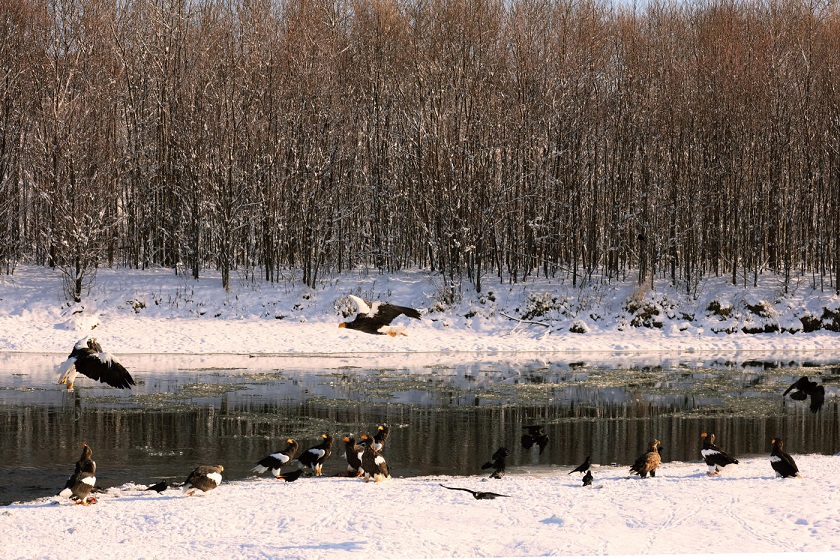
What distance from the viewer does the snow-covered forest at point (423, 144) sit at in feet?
120

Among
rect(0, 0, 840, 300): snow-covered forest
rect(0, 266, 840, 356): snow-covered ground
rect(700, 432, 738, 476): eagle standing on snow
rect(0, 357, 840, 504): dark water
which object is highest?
rect(0, 0, 840, 300): snow-covered forest

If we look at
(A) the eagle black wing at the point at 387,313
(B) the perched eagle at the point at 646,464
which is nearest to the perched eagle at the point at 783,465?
(B) the perched eagle at the point at 646,464

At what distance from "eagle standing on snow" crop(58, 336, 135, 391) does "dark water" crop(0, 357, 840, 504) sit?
1261 mm

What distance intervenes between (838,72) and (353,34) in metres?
19.6

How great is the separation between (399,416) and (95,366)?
6.63 meters

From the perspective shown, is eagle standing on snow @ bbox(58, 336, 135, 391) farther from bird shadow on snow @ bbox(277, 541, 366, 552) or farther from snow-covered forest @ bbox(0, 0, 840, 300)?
snow-covered forest @ bbox(0, 0, 840, 300)

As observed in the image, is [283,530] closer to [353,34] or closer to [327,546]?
[327,546]

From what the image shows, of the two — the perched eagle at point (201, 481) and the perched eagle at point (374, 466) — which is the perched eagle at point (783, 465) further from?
the perched eagle at point (201, 481)

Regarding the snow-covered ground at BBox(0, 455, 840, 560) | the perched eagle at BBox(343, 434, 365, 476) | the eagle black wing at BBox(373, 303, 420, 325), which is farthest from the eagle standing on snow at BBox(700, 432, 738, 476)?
the eagle black wing at BBox(373, 303, 420, 325)

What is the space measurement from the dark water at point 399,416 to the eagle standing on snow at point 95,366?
1261 millimetres

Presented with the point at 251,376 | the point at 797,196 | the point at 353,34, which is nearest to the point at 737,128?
the point at 797,196

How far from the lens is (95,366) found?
13.3 m

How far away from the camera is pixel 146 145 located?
38781 mm

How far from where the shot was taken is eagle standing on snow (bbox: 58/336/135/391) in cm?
1312
